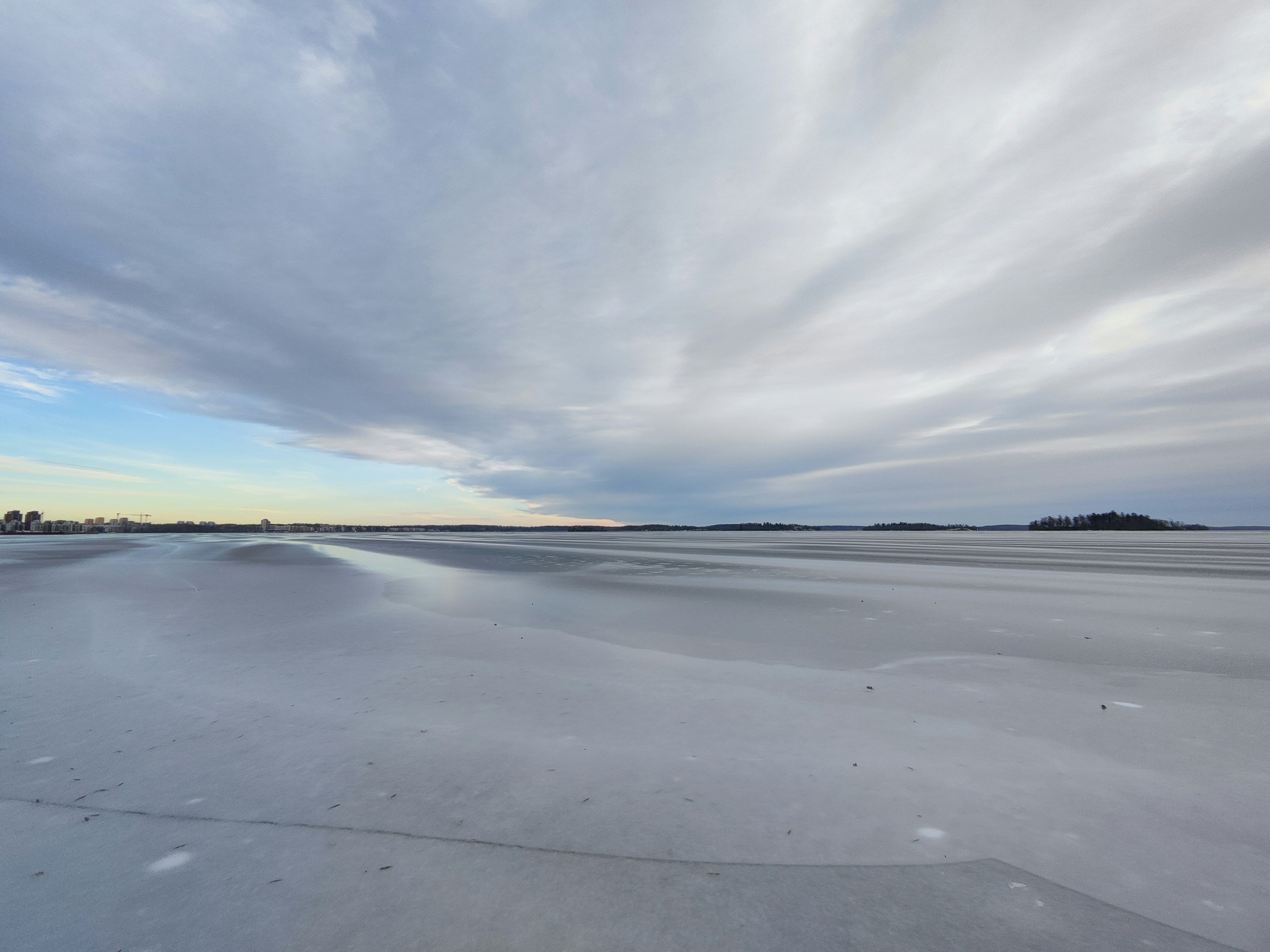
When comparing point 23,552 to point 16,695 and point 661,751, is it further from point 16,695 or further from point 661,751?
point 661,751

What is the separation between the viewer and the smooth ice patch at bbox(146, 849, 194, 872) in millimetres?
2494

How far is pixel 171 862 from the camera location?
2.55 meters

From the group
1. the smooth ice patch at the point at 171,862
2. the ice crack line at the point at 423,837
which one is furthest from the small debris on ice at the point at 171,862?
the ice crack line at the point at 423,837

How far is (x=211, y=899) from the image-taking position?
2.29 metres

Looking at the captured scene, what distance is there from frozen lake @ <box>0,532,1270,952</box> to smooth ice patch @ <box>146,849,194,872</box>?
3 cm

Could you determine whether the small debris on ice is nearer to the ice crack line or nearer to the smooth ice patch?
the smooth ice patch

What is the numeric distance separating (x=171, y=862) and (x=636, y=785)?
7.64ft

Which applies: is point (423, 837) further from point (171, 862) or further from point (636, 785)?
point (636, 785)

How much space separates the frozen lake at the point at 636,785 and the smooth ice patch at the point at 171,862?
0.03m

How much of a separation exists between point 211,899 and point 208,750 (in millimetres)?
1979

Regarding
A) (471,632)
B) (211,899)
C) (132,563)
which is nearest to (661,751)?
(211,899)

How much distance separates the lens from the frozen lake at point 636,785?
7.20ft

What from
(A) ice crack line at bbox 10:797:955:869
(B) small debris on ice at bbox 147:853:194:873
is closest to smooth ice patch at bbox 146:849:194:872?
(B) small debris on ice at bbox 147:853:194:873

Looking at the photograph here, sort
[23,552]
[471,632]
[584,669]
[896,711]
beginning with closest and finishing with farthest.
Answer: [896,711] < [584,669] < [471,632] < [23,552]
